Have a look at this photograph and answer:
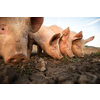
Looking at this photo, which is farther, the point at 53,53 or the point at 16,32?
the point at 53,53

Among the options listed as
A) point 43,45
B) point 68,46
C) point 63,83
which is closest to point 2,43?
point 63,83

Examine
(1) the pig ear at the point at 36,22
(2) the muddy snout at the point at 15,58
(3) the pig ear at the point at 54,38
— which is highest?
(1) the pig ear at the point at 36,22

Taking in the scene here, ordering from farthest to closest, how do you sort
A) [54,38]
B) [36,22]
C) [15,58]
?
[54,38] → [36,22] → [15,58]

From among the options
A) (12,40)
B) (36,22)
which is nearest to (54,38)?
(36,22)

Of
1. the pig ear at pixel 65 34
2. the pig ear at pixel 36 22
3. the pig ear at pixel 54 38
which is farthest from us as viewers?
the pig ear at pixel 65 34

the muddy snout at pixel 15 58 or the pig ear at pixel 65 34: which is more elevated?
the pig ear at pixel 65 34

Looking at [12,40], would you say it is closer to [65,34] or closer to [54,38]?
[54,38]

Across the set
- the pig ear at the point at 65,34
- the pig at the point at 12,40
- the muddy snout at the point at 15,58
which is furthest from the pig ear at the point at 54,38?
the muddy snout at the point at 15,58

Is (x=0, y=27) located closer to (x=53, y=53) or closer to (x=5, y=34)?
(x=5, y=34)

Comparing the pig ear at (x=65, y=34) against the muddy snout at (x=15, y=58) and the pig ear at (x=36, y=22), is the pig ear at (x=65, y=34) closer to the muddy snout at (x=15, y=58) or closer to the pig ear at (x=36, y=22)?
the pig ear at (x=36, y=22)

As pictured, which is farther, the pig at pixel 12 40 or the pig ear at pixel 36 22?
the pig ear at pixel 36 22

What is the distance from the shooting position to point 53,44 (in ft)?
10.4

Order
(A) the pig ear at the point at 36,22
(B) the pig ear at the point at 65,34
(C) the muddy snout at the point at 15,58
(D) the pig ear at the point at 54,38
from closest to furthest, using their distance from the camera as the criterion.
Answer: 1. (C) the muddy snout at the point at 15,58
2. (A) the pig ear at the point at 36,22
3. (D) the pig ear at the point at 54,38
4. (B) the pig ear at the point at 65,34
